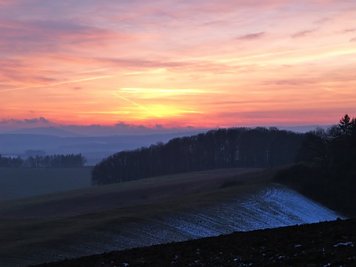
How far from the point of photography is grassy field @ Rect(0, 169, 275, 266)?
27281mm

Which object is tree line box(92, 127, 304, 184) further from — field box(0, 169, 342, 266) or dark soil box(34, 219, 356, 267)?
dark soil box(34, 219, 356, 267)

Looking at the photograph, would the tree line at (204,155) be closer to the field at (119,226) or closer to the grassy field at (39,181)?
the grassy field at (39,181)

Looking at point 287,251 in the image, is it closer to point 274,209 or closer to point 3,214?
point 274,209

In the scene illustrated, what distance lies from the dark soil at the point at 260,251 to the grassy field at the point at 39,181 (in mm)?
96602

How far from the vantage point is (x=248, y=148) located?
137 m

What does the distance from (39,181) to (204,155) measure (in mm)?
45788

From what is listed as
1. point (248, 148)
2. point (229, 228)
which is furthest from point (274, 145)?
point (229, 228)

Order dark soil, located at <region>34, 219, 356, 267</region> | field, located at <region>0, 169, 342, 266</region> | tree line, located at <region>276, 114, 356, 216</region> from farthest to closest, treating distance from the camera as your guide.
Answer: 1. tree line, located at <region>276, 114, 356, 216</region>
2. field, located at <region>0, 169, 342, 266</region>
3. dark soil, located at <region>34, 219, 356, 267</region>

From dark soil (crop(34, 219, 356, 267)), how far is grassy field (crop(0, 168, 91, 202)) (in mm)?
96602

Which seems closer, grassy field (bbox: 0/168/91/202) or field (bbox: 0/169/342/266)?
field (bbox: 0/169/342/266)

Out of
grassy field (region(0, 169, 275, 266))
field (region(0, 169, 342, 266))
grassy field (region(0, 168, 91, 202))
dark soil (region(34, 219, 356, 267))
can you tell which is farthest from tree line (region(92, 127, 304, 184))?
dark soil (region(34, 219, 356, 267))

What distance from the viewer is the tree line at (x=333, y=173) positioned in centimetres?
5931

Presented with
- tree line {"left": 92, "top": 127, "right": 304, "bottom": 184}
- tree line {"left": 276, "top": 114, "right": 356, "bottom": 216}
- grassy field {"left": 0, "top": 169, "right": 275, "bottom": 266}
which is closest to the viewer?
grassy field {"left": 0, "top": 169, "right": 275, "bottom": 266}

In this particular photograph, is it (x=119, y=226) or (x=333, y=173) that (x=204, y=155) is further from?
(x=119, y=226)
